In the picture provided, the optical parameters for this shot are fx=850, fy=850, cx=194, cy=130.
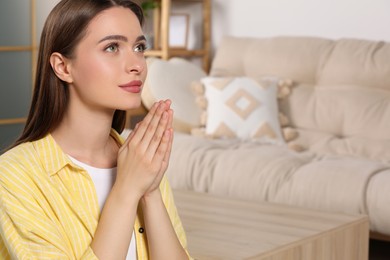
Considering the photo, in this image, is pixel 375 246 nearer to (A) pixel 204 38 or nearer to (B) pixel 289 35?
(B) pixel 289 35

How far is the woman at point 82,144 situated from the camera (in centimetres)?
143

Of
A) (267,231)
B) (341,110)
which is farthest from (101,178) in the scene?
(341,110)

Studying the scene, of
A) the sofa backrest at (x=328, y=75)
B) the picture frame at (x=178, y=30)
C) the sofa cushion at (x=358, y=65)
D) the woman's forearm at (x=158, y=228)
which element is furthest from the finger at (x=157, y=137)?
the picture frame at (x=178, y=30)

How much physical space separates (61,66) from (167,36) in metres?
3.63

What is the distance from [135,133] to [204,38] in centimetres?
389

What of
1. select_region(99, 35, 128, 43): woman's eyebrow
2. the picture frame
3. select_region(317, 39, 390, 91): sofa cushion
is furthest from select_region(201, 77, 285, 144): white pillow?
select_region(99, 35, 128, 43): woman's eyebrow

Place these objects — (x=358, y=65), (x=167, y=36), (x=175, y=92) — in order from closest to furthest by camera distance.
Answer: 1. (x=358, y=65)
2. (x=175, y=92)
3. (x=167, y=36)

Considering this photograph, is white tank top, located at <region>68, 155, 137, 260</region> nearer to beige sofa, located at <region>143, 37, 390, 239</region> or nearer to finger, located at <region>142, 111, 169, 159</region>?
finger, located at <region>142, 111, 169, 159</region>

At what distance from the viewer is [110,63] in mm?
1468

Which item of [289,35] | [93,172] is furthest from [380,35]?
[93,172]

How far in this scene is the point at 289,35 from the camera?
4.85 metres

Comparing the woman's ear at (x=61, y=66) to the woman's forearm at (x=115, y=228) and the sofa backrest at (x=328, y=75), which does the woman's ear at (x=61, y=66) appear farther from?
the sofa backrest at (x=328, y=75)

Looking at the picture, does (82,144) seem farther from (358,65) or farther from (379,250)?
(358,65)

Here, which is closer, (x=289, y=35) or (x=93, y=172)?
(x=93, y=172)
